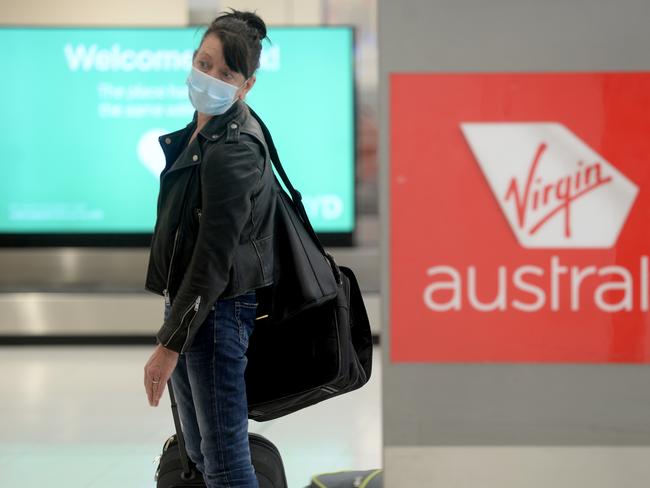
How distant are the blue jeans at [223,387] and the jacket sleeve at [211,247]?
0.07 m

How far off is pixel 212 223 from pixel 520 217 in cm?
60

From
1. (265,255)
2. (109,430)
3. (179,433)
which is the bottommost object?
(109,430)

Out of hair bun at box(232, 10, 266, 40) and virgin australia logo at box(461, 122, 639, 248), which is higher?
hair bun at box(232, 10, 266, 40)

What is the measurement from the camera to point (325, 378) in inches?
80.4

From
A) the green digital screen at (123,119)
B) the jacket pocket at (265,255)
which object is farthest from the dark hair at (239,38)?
the green digital screen at (123,119)

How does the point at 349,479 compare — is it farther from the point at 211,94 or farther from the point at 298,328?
the point at 211,94

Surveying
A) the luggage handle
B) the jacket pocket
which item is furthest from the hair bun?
the luggage handle

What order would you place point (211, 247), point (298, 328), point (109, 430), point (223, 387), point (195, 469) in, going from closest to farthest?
point (211, 247) < point (223, 387) < point (298, 328) < point (195, 469) < point (109, 430)

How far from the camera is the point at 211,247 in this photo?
1.76 m

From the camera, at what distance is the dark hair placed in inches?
74.5

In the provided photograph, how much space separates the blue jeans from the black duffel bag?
10 centimetres

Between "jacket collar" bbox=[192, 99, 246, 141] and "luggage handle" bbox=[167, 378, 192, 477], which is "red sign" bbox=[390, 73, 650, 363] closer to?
"jacket collar" bbox=[192, 99, 246, 141]

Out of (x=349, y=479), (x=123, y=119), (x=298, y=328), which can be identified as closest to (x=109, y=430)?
(x=349, y=479)

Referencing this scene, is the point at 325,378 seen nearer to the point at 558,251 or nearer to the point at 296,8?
the point at 558,251
